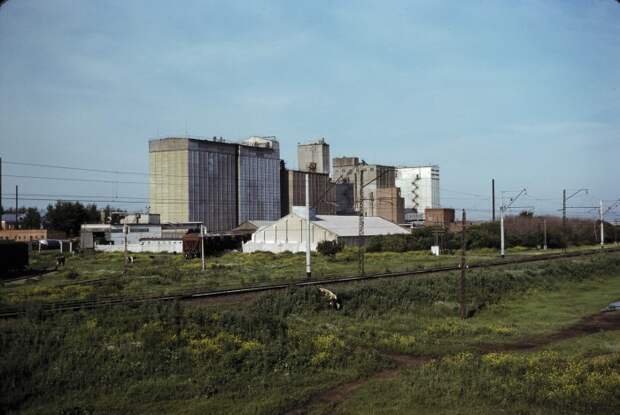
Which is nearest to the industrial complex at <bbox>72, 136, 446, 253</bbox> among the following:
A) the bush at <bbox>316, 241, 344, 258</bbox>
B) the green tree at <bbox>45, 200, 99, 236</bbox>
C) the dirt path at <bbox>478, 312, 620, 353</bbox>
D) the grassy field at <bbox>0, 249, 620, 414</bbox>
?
the bush at <bbox>316, 241, 344, 258</bbox>

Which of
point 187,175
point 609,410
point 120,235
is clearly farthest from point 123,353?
point 187,175

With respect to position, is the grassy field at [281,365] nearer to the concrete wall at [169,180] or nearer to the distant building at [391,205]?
the concrete wall at [169,180]

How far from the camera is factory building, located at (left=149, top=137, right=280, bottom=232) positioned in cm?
12294

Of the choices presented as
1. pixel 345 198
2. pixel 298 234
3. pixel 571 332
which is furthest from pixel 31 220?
pixel 571 332

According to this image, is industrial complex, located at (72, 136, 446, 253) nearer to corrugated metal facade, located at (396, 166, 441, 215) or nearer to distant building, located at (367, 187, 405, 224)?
distant building, located at (367, 187, 405, 224)

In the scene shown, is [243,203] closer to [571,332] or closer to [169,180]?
[169,180]

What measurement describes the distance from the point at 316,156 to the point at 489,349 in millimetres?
149348

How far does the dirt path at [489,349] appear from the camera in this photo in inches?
643

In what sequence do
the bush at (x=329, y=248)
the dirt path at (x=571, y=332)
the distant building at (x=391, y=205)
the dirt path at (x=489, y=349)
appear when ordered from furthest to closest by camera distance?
the distant building at (x=391, y=205), the bush at (x=329, y=248), the dirt path at (x=571, y=332), the dirt path at (x=489, y=349)

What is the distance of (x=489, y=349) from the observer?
22906 mm

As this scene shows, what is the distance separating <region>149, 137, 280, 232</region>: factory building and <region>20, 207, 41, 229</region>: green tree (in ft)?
151

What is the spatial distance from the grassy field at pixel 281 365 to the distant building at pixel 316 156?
141839 mm

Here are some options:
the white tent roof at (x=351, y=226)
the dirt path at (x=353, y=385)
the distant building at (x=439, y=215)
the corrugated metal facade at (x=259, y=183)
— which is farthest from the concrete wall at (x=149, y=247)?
the dirt path at (x=353, y=385)

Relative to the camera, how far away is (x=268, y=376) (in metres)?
18.3
